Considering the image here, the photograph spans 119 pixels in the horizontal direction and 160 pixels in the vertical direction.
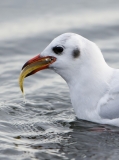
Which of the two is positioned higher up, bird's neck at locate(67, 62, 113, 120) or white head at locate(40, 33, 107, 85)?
white head at locate(40, 33, 107, 85)

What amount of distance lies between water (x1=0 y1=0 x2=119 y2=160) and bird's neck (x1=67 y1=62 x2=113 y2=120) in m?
0.25

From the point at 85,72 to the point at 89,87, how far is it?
0.26 metres

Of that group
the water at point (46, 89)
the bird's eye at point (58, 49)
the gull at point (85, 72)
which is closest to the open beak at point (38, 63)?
the gull at point (85, 72)

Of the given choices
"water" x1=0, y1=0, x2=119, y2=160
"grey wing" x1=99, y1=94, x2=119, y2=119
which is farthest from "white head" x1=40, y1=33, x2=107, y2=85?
"water" x1=0, y1=0, x2=119, y2=160

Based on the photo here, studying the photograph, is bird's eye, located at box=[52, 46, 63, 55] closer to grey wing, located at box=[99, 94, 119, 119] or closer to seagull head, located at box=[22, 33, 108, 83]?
seagull head, located at box=[22, 33, 108, 83]

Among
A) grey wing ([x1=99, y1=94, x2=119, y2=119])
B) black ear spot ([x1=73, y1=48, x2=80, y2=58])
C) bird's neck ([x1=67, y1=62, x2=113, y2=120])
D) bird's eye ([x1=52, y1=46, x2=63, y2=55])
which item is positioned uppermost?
bird's eye ([x1=52, y1=46, x2=63, y2=55])

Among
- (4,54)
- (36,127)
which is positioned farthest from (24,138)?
(4,54)

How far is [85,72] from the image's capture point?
28.6 ft

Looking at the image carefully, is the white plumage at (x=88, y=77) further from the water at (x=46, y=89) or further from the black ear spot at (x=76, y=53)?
the water at (x=46, y=89)

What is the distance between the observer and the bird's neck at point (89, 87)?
28.6 feet

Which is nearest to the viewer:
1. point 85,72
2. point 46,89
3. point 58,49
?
point 58,49

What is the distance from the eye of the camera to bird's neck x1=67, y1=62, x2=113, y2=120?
871 cm

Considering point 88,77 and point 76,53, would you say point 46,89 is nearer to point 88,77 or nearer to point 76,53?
point 88,77

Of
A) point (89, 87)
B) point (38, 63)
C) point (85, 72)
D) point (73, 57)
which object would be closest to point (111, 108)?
point (89, 87)
